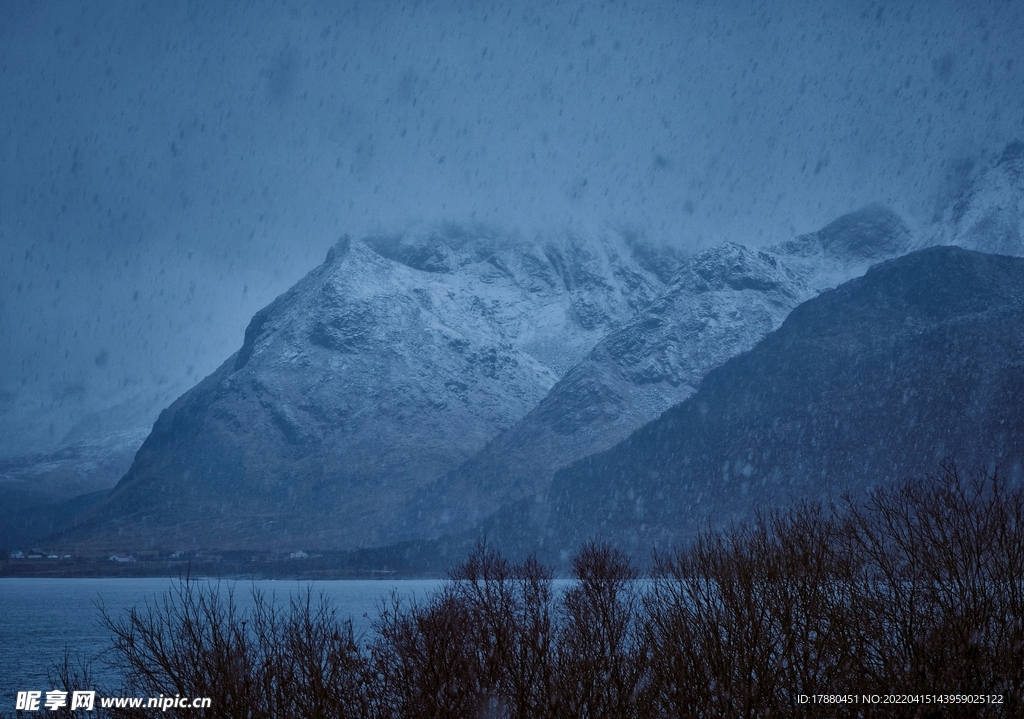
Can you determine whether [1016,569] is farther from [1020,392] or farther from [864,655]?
[1020,392]

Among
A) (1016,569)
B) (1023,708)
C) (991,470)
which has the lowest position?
(1023,708)

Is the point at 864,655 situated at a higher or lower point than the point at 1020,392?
lower

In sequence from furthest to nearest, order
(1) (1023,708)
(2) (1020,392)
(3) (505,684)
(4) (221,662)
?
1. (2) (1020,392)
2. (3) (505,684)
3. (4) (221,662)
4. (1) (1023,708)

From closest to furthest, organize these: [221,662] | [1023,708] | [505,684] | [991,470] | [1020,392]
Answer: [1023,708]
[221,662]
[505,684]
[991,470]
[1020,392]

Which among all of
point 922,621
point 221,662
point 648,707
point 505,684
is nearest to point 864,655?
point 922,621

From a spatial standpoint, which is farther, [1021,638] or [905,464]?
[905,464]

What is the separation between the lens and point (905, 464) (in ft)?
642

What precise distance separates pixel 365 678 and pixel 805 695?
1002 cm

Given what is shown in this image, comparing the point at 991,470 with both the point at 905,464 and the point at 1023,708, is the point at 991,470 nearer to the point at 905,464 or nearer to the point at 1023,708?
the point at 905,464

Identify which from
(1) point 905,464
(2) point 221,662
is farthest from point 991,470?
(2) point 221,662

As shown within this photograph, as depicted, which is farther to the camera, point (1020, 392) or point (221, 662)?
point (1020, 392)

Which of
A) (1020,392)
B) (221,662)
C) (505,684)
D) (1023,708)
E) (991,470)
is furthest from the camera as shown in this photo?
(1020,392)

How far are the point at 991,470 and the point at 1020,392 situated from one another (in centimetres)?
3220

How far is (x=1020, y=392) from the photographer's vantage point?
193m
